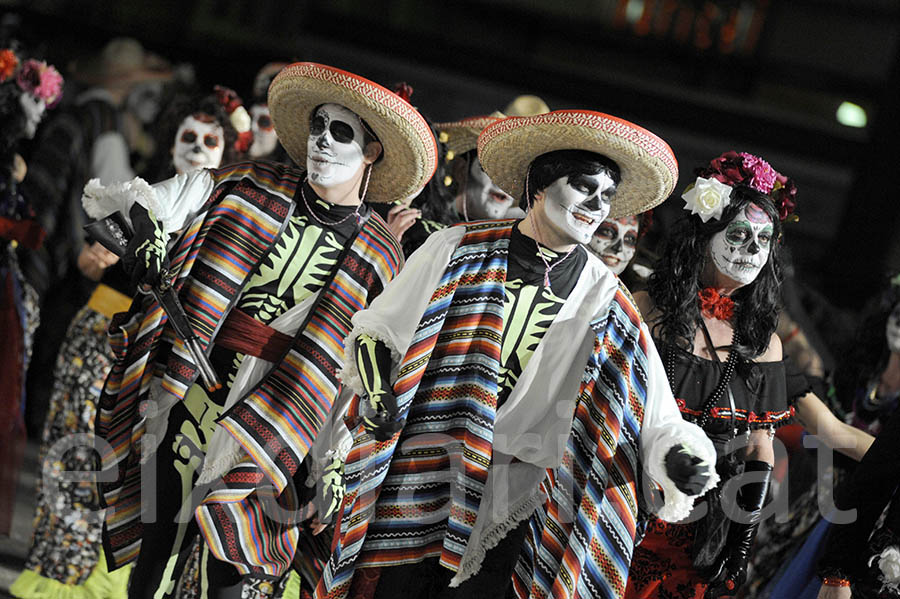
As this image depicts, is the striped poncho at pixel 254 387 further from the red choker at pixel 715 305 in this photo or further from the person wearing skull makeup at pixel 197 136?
the red choker at pixel 715 305

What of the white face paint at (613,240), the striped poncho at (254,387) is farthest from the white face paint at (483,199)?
the striped poncho at (254,387)

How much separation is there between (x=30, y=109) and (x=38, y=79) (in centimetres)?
14

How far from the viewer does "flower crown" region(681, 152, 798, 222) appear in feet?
12.6

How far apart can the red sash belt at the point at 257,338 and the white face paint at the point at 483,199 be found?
4.32 feet

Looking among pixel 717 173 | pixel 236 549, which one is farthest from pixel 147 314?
pixel 717 173

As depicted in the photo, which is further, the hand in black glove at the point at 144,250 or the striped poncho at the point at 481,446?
the hand in black glove at the point at 144,250

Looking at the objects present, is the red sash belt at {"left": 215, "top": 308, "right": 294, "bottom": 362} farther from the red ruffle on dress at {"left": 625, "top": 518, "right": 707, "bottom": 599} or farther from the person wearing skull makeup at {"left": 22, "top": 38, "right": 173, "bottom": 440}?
the person wearing skull makeup at {"left": 22, "top": 38, "right": 173, "bottom": 440}

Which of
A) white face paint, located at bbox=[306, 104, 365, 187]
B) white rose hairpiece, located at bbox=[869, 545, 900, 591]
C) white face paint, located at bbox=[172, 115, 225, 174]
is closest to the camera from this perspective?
white rose hairpiece, located at bbox=[869, 545, 900, 591]

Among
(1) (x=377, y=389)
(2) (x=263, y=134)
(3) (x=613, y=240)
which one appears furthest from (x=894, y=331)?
(2) (x=263, y=134)

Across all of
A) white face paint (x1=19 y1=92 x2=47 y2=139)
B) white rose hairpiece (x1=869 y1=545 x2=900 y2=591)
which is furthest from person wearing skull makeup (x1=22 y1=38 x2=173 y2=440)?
white rose hairpiece (x1=869 y1=545 x2=900 y2=591)

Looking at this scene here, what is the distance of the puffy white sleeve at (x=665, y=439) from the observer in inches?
128

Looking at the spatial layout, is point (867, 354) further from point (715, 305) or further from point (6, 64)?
point (6, 64)

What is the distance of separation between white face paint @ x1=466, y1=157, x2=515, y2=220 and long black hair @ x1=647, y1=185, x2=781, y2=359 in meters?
1.18

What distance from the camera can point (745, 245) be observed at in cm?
382
